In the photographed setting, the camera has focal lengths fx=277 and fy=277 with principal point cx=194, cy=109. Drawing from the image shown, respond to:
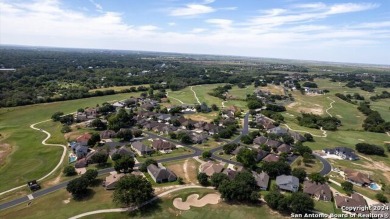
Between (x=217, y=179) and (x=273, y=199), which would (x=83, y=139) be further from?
(x=273, y=199)

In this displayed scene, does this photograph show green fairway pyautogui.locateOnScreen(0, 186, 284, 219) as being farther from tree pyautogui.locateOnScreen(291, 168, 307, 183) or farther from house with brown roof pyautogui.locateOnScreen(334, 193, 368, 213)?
tree pyautogui.locateOnScreen(291, 168, 307, 183)

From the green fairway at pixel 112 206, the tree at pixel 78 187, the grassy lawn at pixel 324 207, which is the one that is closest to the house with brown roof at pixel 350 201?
the grassy lawn at pixel 324 207

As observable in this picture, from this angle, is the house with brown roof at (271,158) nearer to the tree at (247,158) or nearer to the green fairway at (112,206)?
the tree at (247,158)

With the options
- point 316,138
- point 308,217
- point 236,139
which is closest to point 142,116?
point 236,139

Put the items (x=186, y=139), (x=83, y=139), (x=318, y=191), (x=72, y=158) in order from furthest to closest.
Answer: (x=186, y=139), (x=83, y=139), (x=72, y=158), (x=318, y=191)

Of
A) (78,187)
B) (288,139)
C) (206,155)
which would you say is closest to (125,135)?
(206,155)

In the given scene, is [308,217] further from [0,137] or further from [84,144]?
[0,137]
